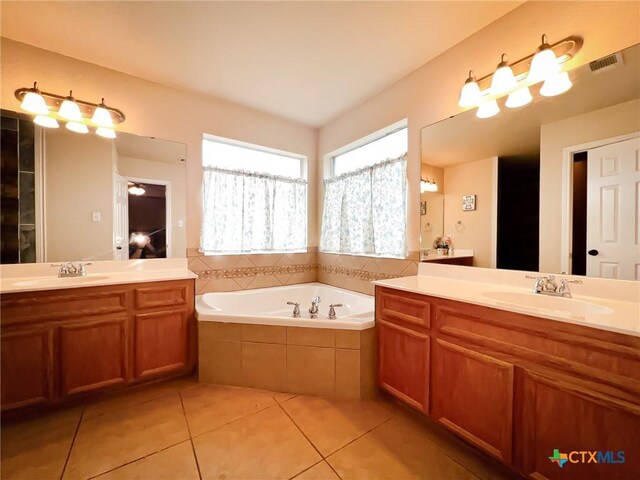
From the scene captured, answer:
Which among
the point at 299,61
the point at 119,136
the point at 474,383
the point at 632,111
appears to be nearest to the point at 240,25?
the point at 299,61

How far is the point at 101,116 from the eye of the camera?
200 centimetres

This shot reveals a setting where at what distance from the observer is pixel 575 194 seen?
4.55 ft

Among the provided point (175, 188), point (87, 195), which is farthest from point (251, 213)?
point (87, 195)

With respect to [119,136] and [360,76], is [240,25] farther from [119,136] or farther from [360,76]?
[119,136]

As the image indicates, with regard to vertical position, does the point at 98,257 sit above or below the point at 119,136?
below

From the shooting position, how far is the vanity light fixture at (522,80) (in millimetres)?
1357

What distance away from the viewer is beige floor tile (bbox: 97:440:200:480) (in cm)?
120

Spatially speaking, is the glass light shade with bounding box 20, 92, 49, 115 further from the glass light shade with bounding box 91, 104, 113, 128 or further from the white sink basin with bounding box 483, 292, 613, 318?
the white sink basin with bounding box 483, 292, 613, 318

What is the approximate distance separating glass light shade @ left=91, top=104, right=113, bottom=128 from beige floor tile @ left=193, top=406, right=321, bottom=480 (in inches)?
94.3

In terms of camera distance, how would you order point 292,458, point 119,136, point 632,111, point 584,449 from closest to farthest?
point 584,449 → point 632,111 → point 292,458 → point 119,136

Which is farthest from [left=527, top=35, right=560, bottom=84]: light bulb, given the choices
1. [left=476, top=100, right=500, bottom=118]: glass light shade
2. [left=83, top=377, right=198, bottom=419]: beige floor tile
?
[left=83, top=377, right=198, bottom=419]: beige floor tile

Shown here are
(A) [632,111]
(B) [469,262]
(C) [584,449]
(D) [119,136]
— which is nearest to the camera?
(C) [584,449]

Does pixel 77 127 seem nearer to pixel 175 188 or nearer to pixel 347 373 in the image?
pixel 175 188

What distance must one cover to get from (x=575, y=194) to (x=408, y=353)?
4.27 feet
